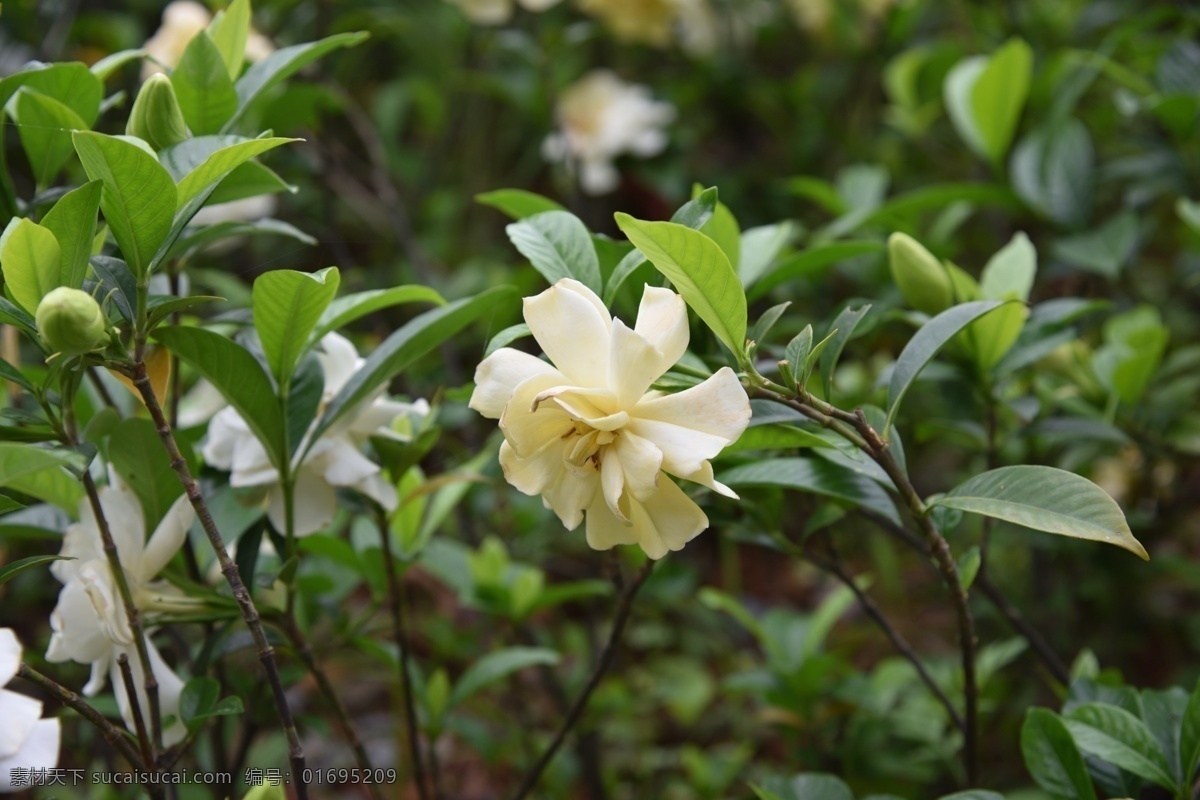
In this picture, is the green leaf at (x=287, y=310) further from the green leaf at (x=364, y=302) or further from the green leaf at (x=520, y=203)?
the green leaf at (x=520, y=203)

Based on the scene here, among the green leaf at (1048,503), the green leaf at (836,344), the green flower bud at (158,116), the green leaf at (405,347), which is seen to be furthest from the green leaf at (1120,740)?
the green flower bud at (158,116)

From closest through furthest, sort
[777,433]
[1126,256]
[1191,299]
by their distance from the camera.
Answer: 1. [777,433]
2. [1126,256]
3. [1191,299]

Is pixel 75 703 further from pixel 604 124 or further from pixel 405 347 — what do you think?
pixel 604 124

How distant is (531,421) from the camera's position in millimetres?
577

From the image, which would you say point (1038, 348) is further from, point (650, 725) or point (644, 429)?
point (650, 725)

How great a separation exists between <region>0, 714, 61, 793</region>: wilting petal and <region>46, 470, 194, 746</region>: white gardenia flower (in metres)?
0.10

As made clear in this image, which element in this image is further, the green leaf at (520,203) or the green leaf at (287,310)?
the green leaf at (520,203)

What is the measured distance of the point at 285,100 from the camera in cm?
113

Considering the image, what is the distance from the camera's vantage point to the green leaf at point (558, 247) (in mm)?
670

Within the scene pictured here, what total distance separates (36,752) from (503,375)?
14.4 inches

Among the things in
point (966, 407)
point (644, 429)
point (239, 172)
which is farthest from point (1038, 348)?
point (239, 172)

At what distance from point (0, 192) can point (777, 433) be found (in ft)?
2.08

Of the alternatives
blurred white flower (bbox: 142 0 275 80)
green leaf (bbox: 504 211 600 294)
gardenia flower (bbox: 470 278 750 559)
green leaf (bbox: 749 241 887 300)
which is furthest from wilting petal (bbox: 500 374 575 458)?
blurred white flower (bbox: 142 0 275 80)

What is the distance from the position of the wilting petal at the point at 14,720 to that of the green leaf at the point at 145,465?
0.63ft
